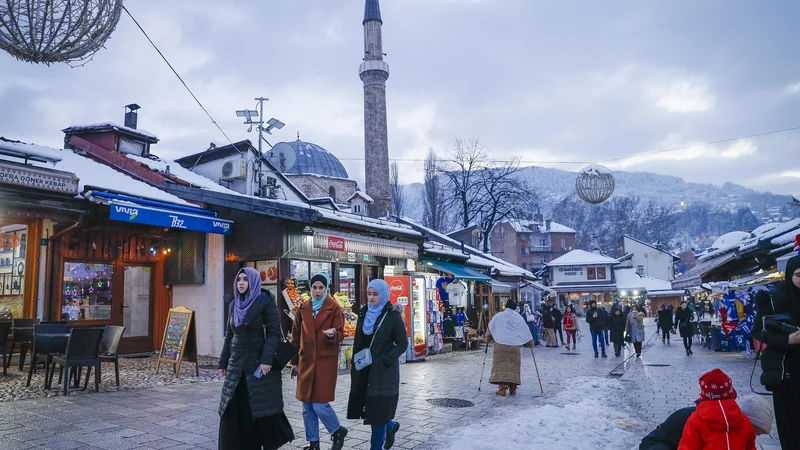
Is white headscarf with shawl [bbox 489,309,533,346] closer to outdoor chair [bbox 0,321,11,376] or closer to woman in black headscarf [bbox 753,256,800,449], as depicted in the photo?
woman in black headscarf [bbox 753,256,800,449]

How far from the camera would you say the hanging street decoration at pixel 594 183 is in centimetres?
1411

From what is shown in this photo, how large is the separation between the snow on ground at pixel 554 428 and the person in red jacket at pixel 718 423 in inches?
97.7

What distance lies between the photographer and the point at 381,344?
5305 millimetres

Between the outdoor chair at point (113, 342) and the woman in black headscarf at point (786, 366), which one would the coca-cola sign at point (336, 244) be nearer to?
the outdoor chair at point (113, 342)

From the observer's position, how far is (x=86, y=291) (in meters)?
12.4

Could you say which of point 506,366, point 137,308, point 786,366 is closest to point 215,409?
point 506,366

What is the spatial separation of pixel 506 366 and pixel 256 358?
560 centimetres

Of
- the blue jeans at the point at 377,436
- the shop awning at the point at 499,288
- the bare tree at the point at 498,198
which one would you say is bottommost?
the blue jeans at the point at 377,436

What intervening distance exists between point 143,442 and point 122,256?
876 centimetres

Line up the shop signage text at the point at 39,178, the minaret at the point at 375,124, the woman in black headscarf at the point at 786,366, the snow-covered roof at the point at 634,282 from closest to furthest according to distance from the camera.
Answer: the woman in black headscarf at the point at 786,366
the shop signage text at the point at 39,178
the minaret at the point at 375,124
the snow-covered roof at the point at 634,282

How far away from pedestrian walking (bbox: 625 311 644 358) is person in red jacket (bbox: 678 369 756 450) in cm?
1383

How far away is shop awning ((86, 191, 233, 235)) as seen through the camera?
1003cm

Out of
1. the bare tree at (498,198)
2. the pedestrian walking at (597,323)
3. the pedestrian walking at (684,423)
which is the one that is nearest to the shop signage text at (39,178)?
the pedestrian walking at (684,423)

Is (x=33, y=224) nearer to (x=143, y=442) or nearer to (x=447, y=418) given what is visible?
(x=143, y=442)
